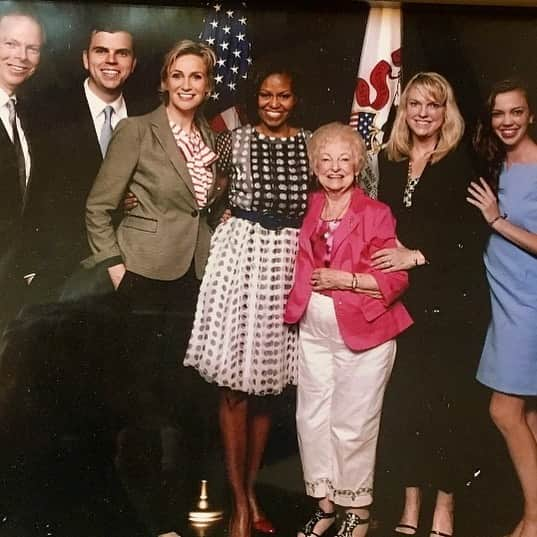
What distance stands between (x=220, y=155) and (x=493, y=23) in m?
0.71

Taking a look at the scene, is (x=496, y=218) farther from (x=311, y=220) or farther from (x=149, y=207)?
(x=149, y=207)

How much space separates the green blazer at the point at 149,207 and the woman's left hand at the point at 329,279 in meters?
0.26

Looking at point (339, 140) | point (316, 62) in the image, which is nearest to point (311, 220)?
point (339, 140)

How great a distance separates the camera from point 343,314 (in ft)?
6.98

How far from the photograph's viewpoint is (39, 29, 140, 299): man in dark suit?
215cm

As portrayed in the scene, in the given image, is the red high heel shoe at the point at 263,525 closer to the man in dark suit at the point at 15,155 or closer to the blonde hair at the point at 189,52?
the man in dark suit at the point at 15,155

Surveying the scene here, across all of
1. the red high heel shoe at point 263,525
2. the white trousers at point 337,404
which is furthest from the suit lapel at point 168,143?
the red high heel shoe at point 263,525

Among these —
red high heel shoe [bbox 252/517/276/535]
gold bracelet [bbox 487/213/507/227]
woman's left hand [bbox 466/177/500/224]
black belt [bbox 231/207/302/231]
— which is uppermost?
woman's left hand [bbox 466/177/500/224]

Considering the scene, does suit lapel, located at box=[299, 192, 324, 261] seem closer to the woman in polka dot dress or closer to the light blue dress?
the woman in polka dot dress

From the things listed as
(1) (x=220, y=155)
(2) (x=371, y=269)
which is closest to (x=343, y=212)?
(2) (x=371, y=269)

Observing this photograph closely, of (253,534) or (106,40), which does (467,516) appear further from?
(106,40)

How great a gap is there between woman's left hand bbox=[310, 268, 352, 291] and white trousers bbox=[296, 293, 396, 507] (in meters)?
0.02

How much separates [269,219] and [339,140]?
25 centimetres

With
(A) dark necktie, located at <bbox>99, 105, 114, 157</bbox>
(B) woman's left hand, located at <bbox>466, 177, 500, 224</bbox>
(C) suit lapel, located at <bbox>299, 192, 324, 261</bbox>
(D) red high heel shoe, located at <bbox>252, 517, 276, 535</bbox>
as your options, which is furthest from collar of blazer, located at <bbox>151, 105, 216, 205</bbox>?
(D) red high heel shoe, located at <bbox>252, 517, 276, 535</bbox>
